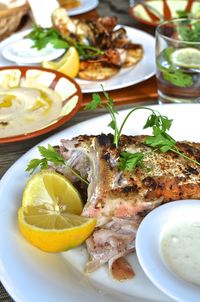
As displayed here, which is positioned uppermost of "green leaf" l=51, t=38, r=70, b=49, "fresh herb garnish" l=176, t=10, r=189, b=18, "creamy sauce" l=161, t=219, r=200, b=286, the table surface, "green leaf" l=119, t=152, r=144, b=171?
"green leaf" l=119, t=152, r=144, b=171

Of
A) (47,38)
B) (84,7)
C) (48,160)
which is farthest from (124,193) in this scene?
(84,7)

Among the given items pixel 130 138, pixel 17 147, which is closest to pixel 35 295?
pixel 130 138

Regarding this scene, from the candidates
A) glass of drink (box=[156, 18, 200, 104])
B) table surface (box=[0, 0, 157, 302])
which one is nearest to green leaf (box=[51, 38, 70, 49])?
table surface (box=[0, 0, 157, 302])

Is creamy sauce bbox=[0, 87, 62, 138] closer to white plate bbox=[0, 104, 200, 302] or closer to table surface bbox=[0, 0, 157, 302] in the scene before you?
table surface bbox=[0, 0, 157, 302]

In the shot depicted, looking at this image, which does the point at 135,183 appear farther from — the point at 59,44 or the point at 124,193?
the point at 59,44

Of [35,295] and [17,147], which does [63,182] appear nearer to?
[35,295]
